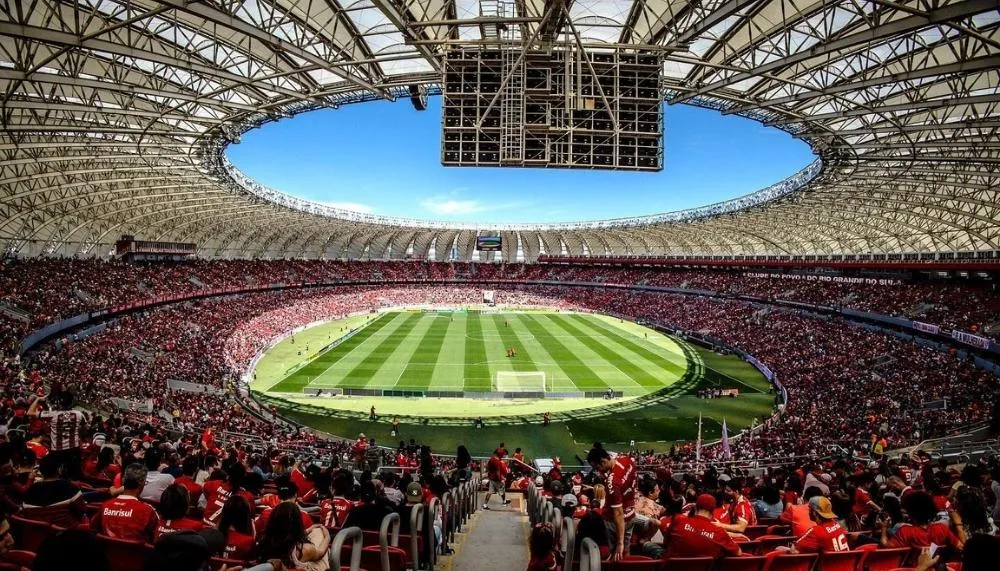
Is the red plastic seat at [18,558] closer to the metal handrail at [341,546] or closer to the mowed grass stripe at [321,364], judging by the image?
the metal handrail at [341,546]

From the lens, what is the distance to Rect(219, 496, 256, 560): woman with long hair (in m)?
3.93

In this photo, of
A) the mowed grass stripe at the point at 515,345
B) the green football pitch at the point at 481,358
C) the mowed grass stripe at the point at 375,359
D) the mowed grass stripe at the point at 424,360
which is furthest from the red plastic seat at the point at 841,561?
the mowed grass stripe at the point at 515,345

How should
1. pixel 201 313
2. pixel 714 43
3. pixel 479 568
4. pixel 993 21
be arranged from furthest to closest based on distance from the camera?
pixel 201 313 → pixel 714 43 → pixel 993 21 → pixel 479 568

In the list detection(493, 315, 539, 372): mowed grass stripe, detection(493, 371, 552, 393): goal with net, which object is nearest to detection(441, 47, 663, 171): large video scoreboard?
detection(493, 371, 552, 393): goal with net

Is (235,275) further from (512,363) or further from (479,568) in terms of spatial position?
(479,568)

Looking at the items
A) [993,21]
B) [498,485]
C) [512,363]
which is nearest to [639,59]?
[993,21]

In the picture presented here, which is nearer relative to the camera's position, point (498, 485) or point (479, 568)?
point (479, 568)

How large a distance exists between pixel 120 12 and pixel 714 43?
17.3 m

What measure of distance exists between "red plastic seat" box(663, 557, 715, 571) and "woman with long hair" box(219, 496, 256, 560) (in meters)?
3.26

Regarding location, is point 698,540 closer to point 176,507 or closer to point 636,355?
point 176,507

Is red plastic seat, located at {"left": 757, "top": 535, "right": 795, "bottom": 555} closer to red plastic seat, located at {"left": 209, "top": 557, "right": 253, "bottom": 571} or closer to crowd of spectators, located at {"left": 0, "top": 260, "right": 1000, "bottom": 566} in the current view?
crowd of spectators, located at {"left": 0, "top": 260, "right": 1000, "bottom": 566}

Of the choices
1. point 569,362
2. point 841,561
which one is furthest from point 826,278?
point 841,561

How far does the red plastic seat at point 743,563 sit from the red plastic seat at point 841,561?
571mm

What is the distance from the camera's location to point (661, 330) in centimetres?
5684
